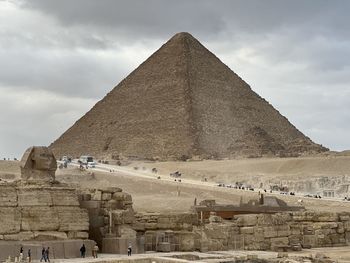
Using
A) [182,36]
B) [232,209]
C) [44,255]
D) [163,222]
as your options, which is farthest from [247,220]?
[182,36]

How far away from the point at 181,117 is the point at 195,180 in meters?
57.4

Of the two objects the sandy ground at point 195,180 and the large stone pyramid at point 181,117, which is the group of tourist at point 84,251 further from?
the large stone pyramid at point 181,117

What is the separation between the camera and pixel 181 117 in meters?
110

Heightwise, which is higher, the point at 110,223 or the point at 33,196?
the point at 33,196

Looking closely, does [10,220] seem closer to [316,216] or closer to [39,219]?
[39,219]

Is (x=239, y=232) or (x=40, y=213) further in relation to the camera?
(x=239, y=232)

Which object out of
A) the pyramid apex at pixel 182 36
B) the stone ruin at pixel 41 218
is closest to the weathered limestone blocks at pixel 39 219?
the stone ruin at pixel 41 218

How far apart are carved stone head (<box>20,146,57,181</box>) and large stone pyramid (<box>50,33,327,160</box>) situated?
7616 centimetres

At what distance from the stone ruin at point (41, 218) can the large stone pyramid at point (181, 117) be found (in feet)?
252

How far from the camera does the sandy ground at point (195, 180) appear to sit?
3503cm

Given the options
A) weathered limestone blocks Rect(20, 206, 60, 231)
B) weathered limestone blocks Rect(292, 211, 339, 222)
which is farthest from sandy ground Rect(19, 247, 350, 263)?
weathered limestone blocks Rect(292, 211, 339, 222)

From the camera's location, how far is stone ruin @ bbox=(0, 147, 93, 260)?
1412 centimetres

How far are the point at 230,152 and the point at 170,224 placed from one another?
3103 inches

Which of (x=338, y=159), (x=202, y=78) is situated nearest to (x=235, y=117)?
(x=202, y=78)
